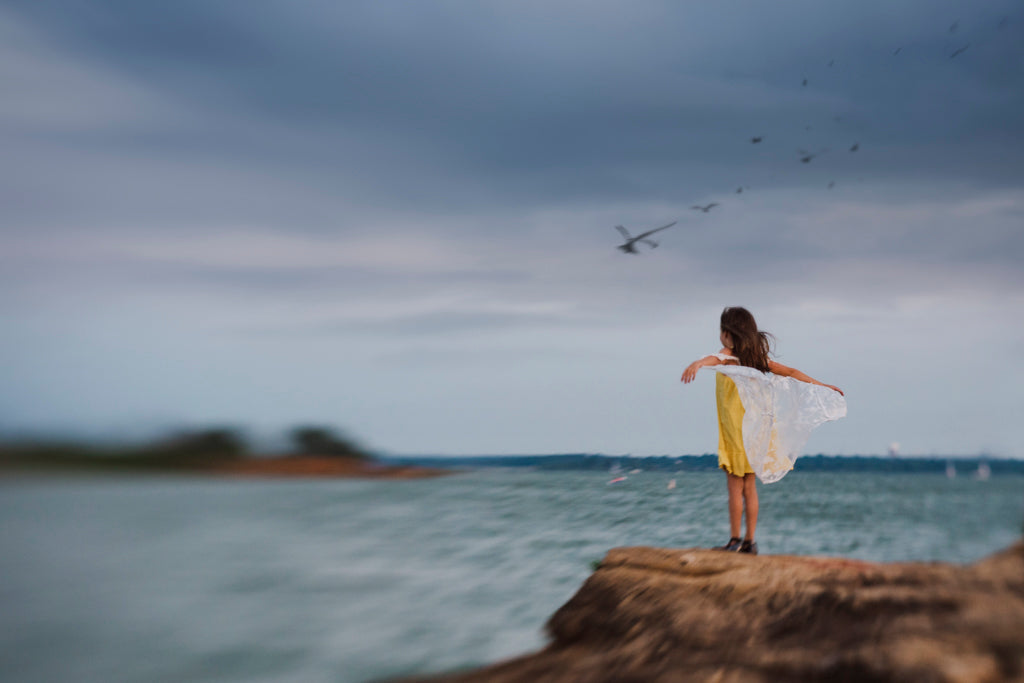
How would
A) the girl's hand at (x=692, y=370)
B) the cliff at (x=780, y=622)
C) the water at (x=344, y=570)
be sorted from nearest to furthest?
the cliff at (x=780, y=622) < the girl's hand at (x=692, y=370) < the water at (x=344, y=570)

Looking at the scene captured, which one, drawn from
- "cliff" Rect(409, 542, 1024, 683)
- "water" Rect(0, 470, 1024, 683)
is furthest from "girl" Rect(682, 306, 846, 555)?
"water" Rect(0, 470, 1024, 683)

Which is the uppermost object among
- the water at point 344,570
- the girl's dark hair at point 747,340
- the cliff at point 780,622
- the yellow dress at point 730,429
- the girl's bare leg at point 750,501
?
the girl's dark hair at point 747,340

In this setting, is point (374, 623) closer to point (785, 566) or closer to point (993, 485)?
point (785, 566)

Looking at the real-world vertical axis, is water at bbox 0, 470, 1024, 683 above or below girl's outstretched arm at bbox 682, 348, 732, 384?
below

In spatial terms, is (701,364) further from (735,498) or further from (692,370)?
(735,498)

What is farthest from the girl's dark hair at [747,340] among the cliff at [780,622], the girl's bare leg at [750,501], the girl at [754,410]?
the cliff at [780,622]

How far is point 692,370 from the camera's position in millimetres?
4457

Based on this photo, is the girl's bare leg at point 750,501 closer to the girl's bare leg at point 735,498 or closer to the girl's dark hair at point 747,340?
the girl's bare leg at point 735,498

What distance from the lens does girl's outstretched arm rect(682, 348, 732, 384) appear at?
14.4 ft

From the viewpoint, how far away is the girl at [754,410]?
474cm

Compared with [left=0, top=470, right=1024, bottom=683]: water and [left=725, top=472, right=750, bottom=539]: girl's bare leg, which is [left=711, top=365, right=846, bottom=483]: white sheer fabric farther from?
[left=0, top=470, right=1024, bottom=683]: water

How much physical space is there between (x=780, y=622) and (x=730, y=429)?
5.49ft

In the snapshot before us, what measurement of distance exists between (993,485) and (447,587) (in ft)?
85.0

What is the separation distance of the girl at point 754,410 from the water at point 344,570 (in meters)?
1.34
